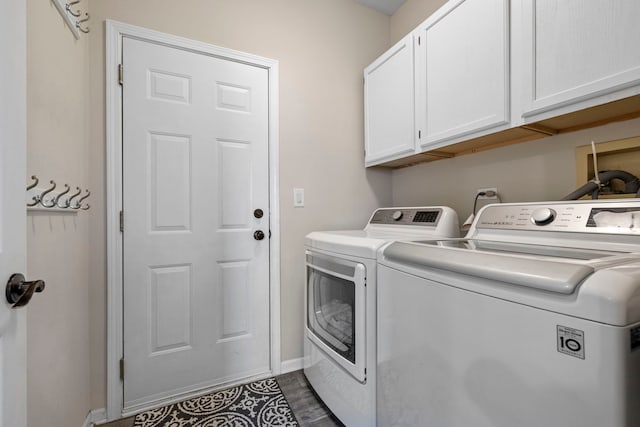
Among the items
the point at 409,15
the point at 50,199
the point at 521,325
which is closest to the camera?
the point at 521,325

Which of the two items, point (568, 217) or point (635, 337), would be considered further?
point (568, 217)

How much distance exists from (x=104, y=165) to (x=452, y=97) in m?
1.81

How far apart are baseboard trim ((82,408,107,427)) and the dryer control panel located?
2.05 m

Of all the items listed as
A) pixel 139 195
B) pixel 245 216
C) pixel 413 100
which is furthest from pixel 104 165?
pixel 413 100

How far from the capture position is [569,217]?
3.35 ft

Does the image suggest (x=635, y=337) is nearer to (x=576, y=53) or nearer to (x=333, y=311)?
(x=576, y=53)

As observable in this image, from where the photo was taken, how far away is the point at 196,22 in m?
1.71

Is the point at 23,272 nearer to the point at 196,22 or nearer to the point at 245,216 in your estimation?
the point at 245,216

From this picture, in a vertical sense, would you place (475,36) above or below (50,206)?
above

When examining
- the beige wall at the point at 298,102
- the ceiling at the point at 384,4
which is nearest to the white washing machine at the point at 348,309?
the beige wall at the point at 298,102

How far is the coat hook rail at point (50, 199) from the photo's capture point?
0.91 m

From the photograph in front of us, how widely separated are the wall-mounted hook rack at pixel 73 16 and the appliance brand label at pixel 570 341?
6.19ft

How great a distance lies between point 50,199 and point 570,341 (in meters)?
1.56

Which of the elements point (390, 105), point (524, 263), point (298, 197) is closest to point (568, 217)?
point (524, 263)
